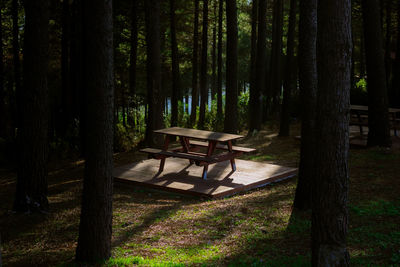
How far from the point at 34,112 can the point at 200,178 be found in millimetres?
4333

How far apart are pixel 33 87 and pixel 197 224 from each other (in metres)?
4.07

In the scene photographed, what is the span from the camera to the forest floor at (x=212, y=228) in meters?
6.47

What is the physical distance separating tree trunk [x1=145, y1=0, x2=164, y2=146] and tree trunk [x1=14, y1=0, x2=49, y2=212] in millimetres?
5315

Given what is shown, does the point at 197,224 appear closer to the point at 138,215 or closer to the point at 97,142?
the point at 138,215

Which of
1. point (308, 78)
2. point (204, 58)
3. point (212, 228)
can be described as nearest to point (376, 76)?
point (308, 78)

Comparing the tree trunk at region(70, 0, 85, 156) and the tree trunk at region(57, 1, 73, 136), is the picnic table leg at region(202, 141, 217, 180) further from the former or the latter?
the tree trunk at region(57, 1, 73, 136)

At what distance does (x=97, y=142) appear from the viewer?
630cm

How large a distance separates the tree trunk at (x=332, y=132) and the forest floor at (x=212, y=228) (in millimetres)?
753

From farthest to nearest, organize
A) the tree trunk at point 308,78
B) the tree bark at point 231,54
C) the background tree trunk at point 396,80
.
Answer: the background tree trunk at point 396,80 < the tree bark at point 231,54 < the tree trunk at point 308,78

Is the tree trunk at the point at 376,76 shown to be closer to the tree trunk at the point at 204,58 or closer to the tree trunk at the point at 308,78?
the tree trunk at the point at 308,78

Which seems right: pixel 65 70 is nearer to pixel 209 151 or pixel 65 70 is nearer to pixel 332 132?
pixel 209 151

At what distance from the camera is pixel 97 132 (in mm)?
6289

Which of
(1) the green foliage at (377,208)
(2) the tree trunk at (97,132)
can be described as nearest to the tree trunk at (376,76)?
(1) the green foliage at (377,208)

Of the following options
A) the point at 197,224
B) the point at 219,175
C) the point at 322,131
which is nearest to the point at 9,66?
the point at 219,175
